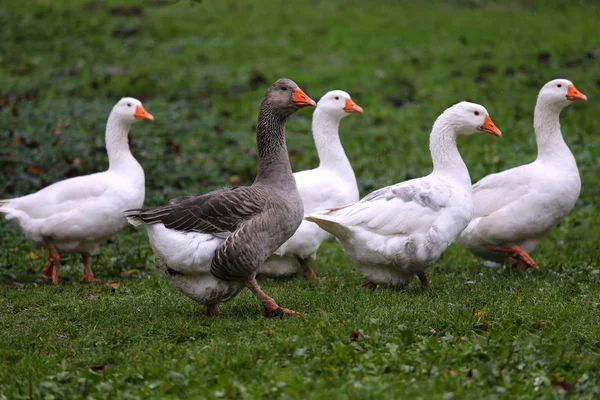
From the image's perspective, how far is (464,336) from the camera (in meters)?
6.03

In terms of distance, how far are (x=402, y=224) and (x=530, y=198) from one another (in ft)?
7.13

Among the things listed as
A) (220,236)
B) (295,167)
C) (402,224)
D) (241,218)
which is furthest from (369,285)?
(295,167)

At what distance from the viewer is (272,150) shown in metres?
7.41

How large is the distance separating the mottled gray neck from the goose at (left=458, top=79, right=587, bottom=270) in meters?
3.01

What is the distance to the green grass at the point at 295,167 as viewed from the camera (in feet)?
17.7

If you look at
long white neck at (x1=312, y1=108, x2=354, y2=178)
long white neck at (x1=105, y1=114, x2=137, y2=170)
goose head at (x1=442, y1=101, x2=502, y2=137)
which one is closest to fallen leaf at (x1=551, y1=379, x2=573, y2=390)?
goose head at (x1=442, y1=101, x2=502, y2=137)

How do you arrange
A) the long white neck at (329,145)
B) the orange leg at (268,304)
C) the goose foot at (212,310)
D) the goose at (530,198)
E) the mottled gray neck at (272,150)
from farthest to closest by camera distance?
the long white neck at (329,145) < the goose at (530,198) < the mottled gray neck at (272,150) < the goose foot at (212,310) < the orange leg at (268,304)

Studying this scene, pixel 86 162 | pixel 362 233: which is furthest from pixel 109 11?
pixel 362 233

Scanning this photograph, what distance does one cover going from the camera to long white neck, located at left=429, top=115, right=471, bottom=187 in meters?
8.05

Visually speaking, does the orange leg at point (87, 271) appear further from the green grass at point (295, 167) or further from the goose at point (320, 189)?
the goose at point (320, 189)

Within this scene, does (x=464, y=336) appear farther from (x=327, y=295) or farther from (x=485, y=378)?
(x=327, y=295)

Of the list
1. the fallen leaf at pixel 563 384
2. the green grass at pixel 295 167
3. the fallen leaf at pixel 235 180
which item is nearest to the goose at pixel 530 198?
the green grass at pixel 295 167

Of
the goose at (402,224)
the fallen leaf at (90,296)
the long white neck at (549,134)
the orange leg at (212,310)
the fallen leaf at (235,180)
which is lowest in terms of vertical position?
the fallen leaf at (90,296)

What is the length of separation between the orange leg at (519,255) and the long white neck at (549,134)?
116 centimetres
